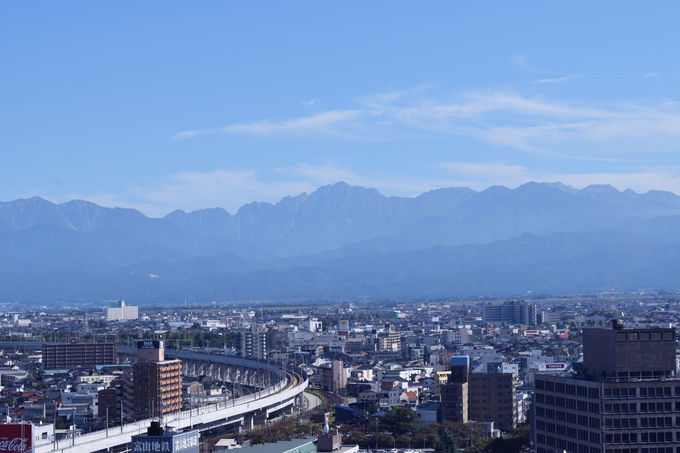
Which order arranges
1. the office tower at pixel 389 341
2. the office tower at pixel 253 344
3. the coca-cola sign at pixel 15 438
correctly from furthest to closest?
the office tower at pixel 389 341
the office tower at pixel 253 344
the coca-cola sign at pixel 15 438

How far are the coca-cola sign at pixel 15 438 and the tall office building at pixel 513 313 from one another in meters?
162

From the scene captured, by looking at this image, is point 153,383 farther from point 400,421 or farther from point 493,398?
point 493,398

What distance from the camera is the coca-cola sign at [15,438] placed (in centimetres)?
2550

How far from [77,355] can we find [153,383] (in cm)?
4753

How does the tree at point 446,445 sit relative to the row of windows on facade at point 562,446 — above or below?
below

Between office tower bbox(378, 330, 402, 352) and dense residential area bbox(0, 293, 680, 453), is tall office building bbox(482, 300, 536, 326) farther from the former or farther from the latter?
office tower bbox(378, 330, 402, 352)

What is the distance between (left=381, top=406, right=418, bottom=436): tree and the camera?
201 ft

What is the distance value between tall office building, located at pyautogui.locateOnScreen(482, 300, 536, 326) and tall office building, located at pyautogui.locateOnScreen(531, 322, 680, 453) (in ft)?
476

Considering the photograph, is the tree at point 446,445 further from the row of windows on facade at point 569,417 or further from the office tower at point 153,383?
the office tower at point 153,383

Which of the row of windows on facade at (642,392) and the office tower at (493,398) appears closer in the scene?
the row of windows on facade at (642,392)

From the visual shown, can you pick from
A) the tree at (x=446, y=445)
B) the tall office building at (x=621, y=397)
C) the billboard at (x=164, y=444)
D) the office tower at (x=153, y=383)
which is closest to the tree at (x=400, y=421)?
the tree at (x=446, y=445)

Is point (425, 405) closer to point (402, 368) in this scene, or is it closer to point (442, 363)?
point (402, 368)

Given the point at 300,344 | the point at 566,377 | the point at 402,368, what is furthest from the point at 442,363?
the point at 566,377

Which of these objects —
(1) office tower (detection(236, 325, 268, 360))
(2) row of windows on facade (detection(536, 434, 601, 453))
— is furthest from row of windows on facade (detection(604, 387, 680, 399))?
(1) office tower (detection(236, 325, 268, 360))
